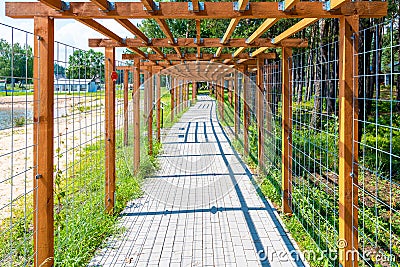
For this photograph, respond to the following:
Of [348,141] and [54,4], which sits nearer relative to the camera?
[54,4]

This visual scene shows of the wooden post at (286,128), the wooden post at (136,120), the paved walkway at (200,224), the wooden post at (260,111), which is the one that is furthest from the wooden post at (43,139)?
the wooden post at (260,111)

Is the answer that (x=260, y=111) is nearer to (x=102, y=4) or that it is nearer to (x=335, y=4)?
(x=335, y=4)

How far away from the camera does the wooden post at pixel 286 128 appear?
4.80 metres

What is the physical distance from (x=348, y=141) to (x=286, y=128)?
1.85m

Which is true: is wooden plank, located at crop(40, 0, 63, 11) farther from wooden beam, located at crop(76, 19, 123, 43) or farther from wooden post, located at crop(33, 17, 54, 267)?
wooden beam, located at crop(76, 19, 123, 43)

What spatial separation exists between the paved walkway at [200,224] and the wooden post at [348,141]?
2.28 feet

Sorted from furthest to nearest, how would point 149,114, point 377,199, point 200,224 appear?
point 149,114 → point 200,224 → point 377,199

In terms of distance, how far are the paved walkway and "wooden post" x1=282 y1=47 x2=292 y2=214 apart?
1.03 feet

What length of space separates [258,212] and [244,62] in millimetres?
3619

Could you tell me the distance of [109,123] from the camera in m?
4.81

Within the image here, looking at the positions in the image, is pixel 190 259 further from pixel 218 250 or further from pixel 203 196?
pixel 203 196

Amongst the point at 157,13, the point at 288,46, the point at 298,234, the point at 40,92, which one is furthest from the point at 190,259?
the point at 288,46

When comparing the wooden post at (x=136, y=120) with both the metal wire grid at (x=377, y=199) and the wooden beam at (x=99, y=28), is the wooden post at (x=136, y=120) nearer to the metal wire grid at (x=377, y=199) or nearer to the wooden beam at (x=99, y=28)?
the wooden beam at (x=99, y=28)

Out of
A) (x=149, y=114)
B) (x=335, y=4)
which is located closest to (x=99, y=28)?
(x=335, y=4)
